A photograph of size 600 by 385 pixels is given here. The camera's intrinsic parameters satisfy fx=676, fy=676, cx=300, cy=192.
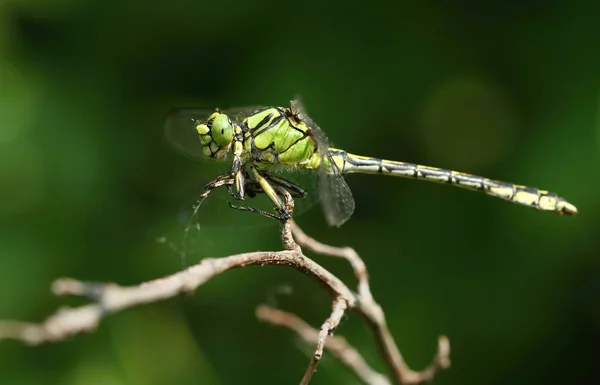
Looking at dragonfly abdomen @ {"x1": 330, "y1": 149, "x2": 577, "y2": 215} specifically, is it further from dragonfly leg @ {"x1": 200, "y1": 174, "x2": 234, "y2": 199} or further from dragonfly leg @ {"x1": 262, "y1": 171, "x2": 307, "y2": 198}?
dragonfly leg @ {"x1": 200, "y1": 174, "x2": 234, "y2": 199}

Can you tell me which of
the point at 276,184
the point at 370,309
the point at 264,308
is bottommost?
the point at 264,308

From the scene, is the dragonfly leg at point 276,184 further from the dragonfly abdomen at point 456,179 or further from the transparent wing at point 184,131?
the transparent wing at point 184,131

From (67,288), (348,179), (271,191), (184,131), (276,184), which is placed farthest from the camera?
(348,179)

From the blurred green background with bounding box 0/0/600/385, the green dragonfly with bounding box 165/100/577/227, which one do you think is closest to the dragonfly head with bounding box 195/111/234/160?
the green dragonfly with bounding box 165/100/577/227

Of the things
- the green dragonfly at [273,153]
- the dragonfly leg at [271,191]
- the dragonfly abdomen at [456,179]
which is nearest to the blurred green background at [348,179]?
the dragonfly abdomen at [456,179]

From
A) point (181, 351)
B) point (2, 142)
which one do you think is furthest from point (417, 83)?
point (2, 142)

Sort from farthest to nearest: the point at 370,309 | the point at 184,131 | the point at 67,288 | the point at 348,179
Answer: the point at 348,179
the point at 184,131
the point at 370,309
the point at 67,288

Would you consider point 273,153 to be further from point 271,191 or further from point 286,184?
point 271,191

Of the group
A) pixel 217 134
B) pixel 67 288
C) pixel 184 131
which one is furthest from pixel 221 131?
pixel 67 288
